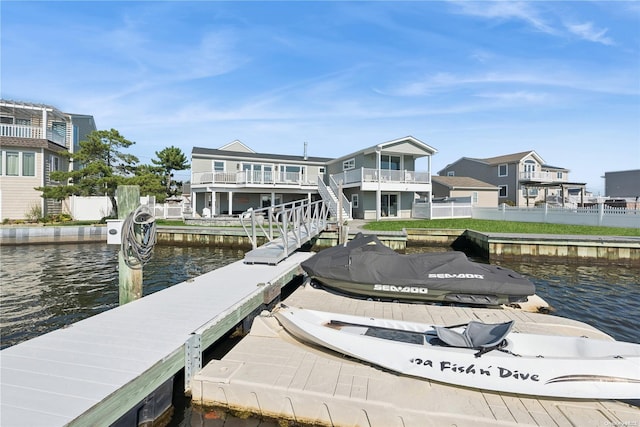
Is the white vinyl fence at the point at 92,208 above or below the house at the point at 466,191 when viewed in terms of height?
below

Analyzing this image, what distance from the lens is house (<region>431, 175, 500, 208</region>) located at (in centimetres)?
2981

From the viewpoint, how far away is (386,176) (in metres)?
22.9

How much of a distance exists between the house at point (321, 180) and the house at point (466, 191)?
6.39m

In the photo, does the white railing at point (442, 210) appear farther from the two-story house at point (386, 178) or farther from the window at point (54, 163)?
the window at point (54, 163)

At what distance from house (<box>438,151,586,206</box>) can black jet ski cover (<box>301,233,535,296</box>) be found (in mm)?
30352

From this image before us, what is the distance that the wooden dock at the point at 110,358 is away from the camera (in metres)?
2.52

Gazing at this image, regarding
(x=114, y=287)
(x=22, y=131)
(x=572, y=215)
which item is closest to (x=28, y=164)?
(x=22, y=131)

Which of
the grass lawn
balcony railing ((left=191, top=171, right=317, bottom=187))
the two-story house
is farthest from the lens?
balcony railing ((left=191, top=171, right=317, bottom=187))

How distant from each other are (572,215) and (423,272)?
17.6m

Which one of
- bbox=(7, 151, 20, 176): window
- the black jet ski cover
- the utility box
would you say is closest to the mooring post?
the utility box

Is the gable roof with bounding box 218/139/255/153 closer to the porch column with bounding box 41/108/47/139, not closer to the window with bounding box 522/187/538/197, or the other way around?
the porch column with bounding box 41/108/47/139

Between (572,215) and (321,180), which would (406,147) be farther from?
(572,215)

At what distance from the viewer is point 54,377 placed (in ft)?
9.46

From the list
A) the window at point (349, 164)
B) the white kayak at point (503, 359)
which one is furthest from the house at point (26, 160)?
the white kayak at point (503, 359)
